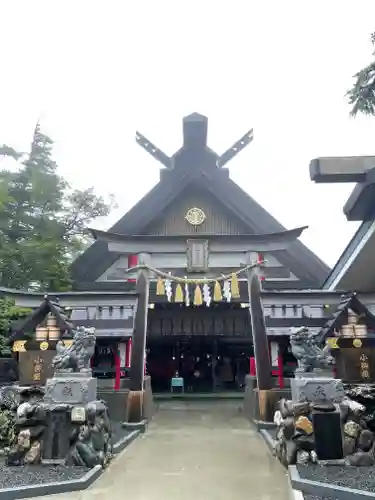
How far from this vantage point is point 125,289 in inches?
577

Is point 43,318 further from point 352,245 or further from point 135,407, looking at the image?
point 352,245

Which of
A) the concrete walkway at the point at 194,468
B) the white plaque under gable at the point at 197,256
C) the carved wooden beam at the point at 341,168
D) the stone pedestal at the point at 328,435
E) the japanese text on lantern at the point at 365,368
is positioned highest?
the white plaque under gable at the point at 197,256

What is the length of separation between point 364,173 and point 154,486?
4.87m

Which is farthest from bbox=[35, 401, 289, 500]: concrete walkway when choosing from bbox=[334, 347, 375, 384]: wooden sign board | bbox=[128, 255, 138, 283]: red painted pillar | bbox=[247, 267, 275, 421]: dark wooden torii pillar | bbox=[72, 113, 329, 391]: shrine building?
bbox=[128, 255, 138, 283]: red painted pillar

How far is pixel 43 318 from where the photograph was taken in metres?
9.62

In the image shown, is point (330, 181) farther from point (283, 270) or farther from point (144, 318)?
point (283, 270)

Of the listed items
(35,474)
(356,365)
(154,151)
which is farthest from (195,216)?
(35,474)

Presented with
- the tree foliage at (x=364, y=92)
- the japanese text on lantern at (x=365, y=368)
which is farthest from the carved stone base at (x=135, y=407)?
the tree foliage at (x=364, y=92)

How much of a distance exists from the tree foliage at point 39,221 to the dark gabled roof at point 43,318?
19.7 ft

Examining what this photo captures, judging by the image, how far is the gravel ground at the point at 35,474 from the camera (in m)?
5.11

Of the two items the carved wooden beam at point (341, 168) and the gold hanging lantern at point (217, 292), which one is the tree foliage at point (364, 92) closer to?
the carved wooden beam at point (341, 168)

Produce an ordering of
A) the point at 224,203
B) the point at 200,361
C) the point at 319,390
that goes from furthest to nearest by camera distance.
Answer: the point at 200,361
the point at 224,203
the point at 319,390

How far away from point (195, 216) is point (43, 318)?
7.24m

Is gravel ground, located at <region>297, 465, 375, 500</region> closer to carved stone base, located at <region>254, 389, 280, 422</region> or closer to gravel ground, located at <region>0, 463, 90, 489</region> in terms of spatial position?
gravel ground, located at <region>0, 463, 90, 489</region>
